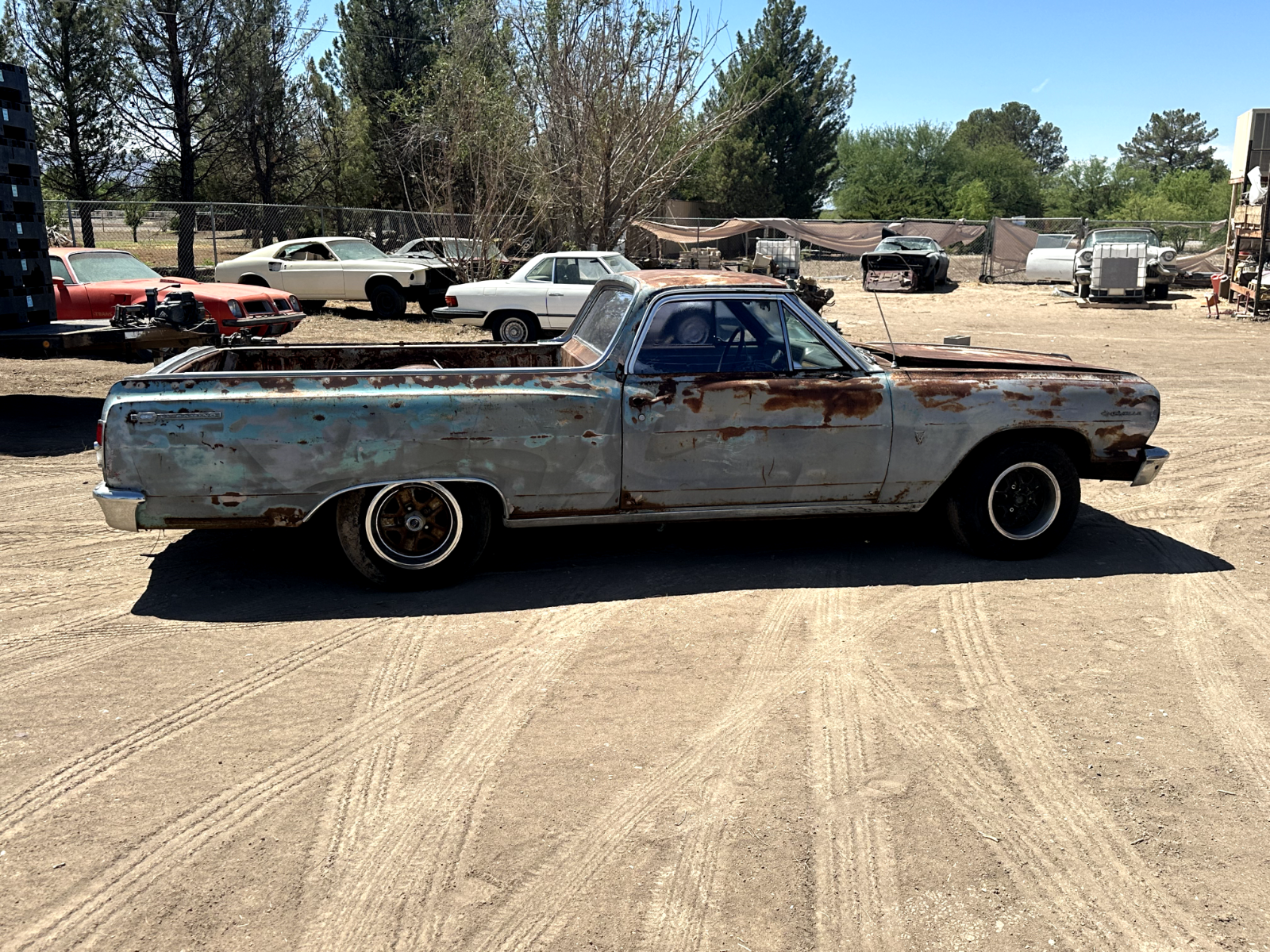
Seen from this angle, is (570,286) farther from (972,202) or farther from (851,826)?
(972,202)

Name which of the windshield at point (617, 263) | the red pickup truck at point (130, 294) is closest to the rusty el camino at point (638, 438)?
the red pickup truck at point (130, 294)

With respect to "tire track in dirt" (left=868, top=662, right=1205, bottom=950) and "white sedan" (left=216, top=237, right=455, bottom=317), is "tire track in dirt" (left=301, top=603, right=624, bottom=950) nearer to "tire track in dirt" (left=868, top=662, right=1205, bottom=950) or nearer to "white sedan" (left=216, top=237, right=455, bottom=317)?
"tire track in dirt" (left=868, top=662, right=1205, bottom=950)

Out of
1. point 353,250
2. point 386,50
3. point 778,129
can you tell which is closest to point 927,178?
point 778,129

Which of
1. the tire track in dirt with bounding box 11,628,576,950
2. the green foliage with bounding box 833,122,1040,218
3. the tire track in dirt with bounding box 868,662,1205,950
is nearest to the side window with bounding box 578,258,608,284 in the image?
the tire track in dirt with bounding box 11,628,576,950

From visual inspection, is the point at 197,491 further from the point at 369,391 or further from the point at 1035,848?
the point at 1035,848

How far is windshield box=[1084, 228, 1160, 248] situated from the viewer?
27.5 m

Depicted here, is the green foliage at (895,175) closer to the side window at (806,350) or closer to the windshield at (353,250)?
the windshield at (353,250)

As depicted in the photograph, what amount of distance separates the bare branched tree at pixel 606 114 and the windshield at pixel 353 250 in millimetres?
3527

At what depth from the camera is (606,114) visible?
19344mm

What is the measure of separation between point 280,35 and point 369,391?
28.1 metres

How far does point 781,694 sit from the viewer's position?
14.9ft

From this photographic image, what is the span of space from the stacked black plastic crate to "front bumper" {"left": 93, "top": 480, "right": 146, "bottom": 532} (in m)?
6.32

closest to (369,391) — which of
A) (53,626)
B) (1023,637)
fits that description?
(53,626)

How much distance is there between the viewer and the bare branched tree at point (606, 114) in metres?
19.4
